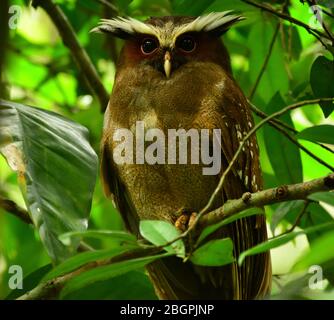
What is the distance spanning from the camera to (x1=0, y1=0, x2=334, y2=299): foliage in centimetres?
164

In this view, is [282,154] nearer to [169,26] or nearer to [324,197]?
[169,26]

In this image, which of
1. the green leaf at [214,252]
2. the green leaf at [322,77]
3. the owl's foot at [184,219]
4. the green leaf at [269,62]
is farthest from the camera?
the green leaf at [269,62]

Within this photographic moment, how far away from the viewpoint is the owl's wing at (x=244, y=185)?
9.41ft

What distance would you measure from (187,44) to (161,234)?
5.15 ft

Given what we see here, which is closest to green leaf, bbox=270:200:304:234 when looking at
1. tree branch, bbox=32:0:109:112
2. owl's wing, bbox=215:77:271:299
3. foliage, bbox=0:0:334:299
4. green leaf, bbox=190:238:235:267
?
foliage, bbox=0:0:334:299

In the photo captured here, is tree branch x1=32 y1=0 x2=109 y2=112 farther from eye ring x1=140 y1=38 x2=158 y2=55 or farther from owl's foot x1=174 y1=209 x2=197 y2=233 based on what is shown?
owl's foot x1=174 y1=209 x2=197 y2=233

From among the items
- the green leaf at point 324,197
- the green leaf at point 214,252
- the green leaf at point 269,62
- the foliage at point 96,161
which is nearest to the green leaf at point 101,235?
the foliage at point 96,161

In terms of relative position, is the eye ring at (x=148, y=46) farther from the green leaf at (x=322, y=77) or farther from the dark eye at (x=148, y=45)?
the green leaf at (x=322, y=77)

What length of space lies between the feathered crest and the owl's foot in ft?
2.30

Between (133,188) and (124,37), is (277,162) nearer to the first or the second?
(133,188)

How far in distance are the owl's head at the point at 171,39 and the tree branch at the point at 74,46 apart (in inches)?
7.4
